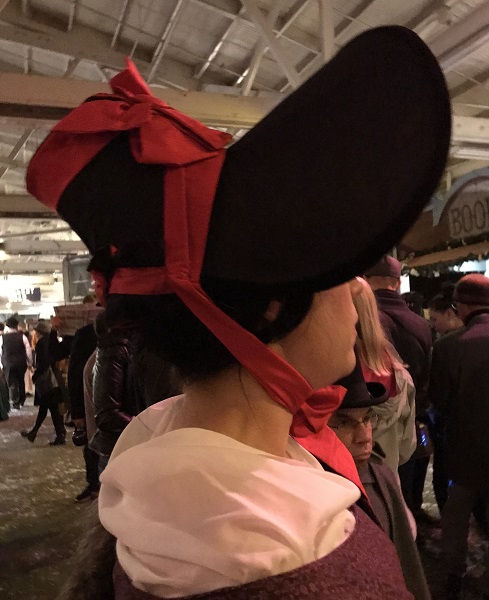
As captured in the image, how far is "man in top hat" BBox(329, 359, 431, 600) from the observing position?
1.28m

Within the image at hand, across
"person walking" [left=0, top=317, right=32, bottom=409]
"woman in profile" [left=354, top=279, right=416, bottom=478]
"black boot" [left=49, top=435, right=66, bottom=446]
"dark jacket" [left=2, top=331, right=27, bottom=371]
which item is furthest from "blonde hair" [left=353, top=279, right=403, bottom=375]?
"dark jacket" [left=2, top=331, right=27, bottom=371]

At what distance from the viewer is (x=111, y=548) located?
68cm

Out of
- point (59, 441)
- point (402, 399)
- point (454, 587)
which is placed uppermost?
point (402, 399)

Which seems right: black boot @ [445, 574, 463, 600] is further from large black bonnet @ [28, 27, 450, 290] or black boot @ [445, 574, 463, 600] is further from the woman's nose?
large black bonnet @ [28, 27, 450, 290]

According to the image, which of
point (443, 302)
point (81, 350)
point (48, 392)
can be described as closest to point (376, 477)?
point (443, 302)

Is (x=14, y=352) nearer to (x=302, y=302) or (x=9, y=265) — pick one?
(x=9, y=265)

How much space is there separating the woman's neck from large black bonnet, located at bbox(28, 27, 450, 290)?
14cm

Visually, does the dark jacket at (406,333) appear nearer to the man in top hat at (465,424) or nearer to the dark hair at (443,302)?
the man in top hat at (465,424)

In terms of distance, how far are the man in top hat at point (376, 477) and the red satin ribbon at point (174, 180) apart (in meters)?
0.83

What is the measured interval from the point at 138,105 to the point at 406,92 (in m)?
0.28

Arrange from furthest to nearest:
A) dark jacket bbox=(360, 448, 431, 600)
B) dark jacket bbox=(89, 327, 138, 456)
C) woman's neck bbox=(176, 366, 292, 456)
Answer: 1. dark jacket bbox=(89, 327, 138, 456)
2. dark jacket bbox=(360, 448, 431, 600)
3. woman's neck bbox=(176, 366, 292, 456)

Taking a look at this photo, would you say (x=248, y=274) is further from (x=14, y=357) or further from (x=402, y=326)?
(x=14, y=357)

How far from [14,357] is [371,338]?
26.5 ft

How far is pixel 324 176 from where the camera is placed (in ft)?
1.68
